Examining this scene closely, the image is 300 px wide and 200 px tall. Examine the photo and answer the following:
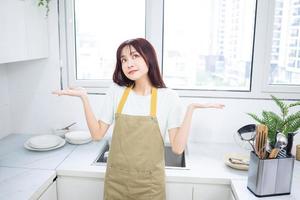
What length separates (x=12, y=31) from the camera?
150cm

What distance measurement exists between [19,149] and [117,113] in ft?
2.67

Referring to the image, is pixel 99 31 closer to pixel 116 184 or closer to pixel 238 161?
pixel 116 184

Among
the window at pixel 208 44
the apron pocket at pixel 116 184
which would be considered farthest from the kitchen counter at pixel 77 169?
the window at pixel 208 44

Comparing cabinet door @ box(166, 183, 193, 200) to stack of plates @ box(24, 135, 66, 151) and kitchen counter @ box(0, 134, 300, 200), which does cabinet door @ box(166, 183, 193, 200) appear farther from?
stack of plates @ box(24, 135, 66, 151)

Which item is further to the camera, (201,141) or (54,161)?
(201,141)

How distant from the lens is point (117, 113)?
4.35ft

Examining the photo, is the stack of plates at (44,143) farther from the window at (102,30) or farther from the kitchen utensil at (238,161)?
the kitchen utensil at (238,161)

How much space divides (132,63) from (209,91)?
812 mm

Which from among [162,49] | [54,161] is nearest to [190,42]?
[162,49]

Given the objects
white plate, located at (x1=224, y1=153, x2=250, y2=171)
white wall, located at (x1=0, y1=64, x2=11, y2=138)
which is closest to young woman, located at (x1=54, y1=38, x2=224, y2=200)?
white plate, located at (x1=224, y1=153, x2=250, y2=171)

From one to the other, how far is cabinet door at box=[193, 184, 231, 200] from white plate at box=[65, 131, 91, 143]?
0.79m

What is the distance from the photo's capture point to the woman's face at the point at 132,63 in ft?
4.20

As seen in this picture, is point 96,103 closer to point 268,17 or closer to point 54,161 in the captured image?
point 54,161

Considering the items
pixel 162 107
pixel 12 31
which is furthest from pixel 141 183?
pixel 12 31
